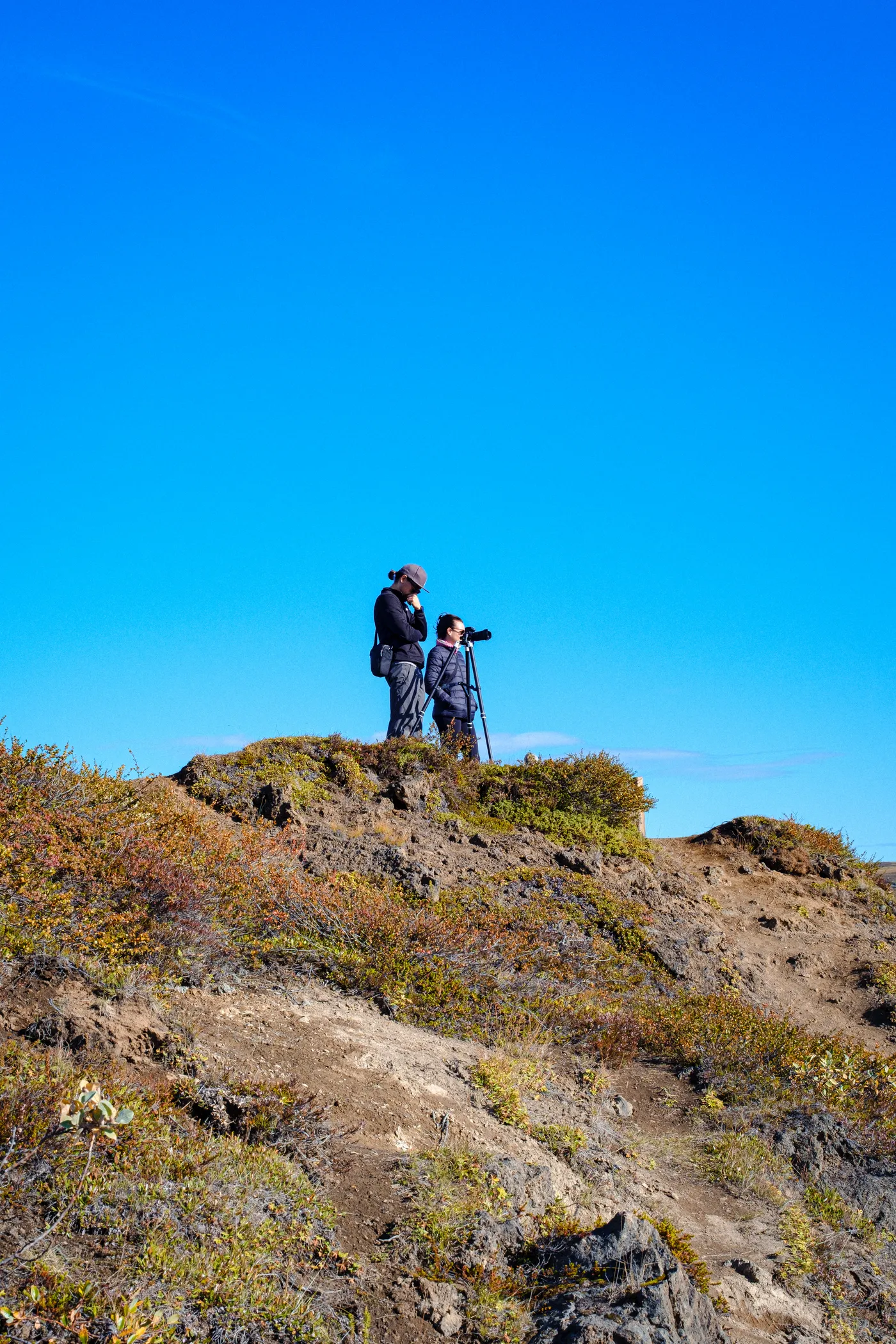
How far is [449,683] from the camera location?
17.3m

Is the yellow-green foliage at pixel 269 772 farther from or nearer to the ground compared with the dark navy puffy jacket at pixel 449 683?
nearer to the ground

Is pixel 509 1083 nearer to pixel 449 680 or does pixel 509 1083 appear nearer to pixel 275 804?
pixel 275 804

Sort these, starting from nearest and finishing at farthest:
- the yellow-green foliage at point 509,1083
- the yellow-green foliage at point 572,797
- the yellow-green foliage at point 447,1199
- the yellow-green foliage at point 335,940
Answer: the yellow-green foliage at point 447,1199
the yellow-green foliage at point 509,1083
the yellow-green foliage at point 335,940
the yellow-green foliage at point 572,797

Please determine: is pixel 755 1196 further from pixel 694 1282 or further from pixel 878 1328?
pixel 694 1282

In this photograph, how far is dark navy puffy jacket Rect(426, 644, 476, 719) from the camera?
1703 centimetres

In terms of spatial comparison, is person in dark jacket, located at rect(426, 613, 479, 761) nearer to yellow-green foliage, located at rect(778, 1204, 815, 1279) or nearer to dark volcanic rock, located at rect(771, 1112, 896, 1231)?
dark volcanic rock, located at rect(771, 1112, 896, 1231)

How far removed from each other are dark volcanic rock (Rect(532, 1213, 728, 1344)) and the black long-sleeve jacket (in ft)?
37.4

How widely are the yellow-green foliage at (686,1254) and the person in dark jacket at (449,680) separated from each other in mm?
10652

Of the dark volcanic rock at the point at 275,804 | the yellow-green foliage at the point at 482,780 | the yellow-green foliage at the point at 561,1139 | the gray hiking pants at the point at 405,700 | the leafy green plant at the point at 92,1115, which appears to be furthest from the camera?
the gray hiking pants at the point at 405,700

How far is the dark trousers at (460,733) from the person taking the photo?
1577 centimetres

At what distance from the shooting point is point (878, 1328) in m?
6.56

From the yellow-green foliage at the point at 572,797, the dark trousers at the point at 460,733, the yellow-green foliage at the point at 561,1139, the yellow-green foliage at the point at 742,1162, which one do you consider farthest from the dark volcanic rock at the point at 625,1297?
the dark trousers at the point at 460,733

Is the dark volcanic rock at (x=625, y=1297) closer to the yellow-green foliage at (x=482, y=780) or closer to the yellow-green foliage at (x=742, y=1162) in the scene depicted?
A: the yellow-green foliage at (x=742, y=1162)

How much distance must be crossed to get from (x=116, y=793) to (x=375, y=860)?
3211 mm
